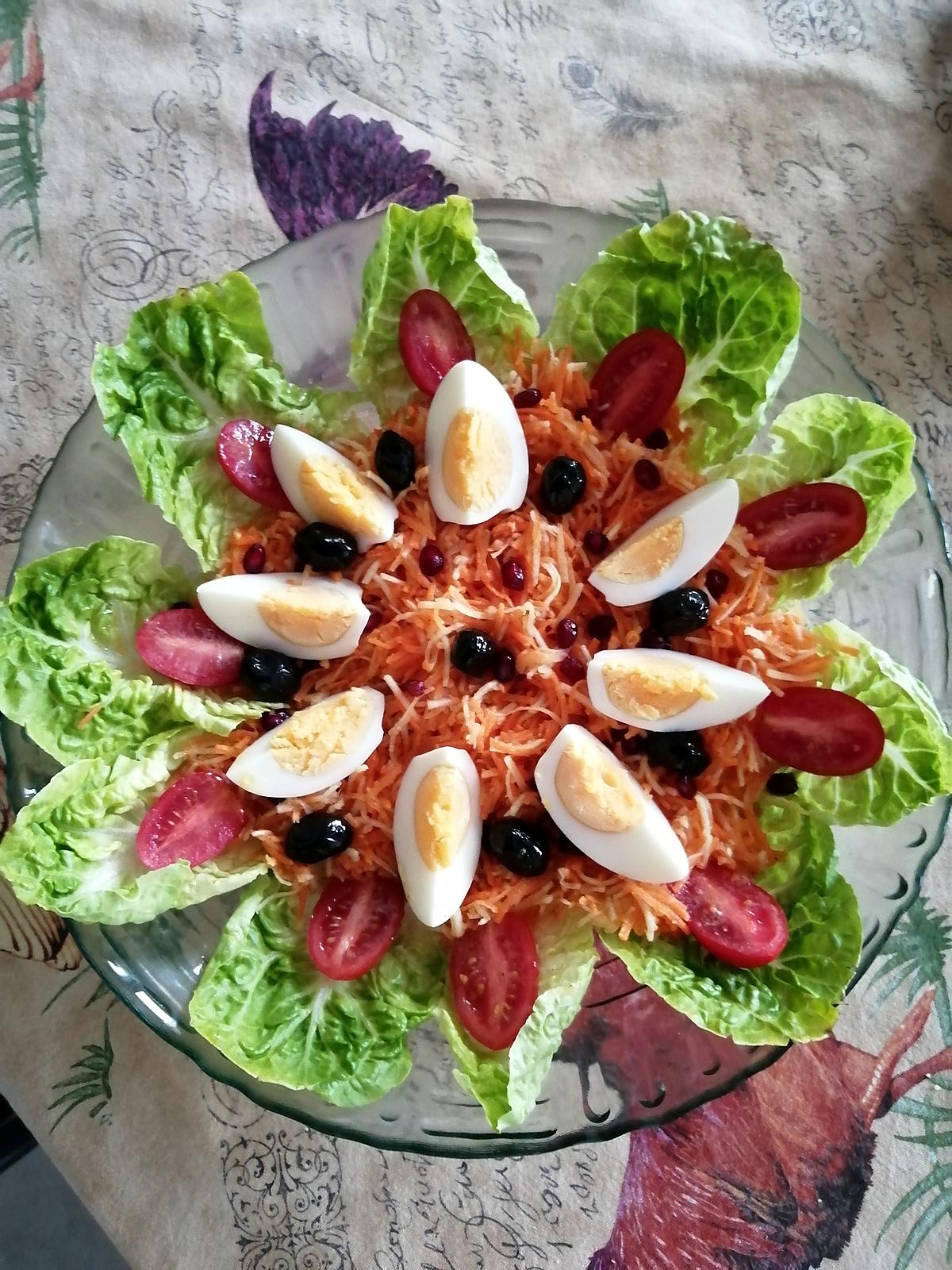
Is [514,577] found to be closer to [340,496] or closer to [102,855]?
[340,496]

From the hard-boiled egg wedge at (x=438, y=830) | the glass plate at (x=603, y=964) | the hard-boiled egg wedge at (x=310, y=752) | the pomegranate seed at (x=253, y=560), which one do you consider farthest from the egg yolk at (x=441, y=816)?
the pomegranate seed at (x=253, y=560)

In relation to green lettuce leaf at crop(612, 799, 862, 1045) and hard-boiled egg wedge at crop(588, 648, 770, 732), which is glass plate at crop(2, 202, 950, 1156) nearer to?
green lettuce leaf at crop(612, 799, 862, 1045)

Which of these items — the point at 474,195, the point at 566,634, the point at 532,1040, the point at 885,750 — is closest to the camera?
the point at 532,1040

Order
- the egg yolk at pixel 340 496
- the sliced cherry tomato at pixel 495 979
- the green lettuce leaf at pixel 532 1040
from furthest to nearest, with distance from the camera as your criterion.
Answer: the egg yolk at pixel 340 496 → the sliced cherry tomato at pixel 495 979 → the green lettuce leaf at pixel 532 1040

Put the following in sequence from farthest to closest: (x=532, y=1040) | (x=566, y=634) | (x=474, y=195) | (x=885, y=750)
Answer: (x=474, y=195)
(x=566, y=634)
(x=885, y=750)
(x=532, y=1040)

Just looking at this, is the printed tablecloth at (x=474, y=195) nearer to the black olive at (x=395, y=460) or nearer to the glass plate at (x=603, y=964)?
the glass plate at (x=603, y=964)

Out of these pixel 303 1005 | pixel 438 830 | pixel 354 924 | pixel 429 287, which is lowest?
pixel 303 1005

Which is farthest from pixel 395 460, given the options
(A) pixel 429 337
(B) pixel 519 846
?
(B) pixel 519 846

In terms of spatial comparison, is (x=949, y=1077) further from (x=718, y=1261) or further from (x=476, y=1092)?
(x=476, y=1092)
